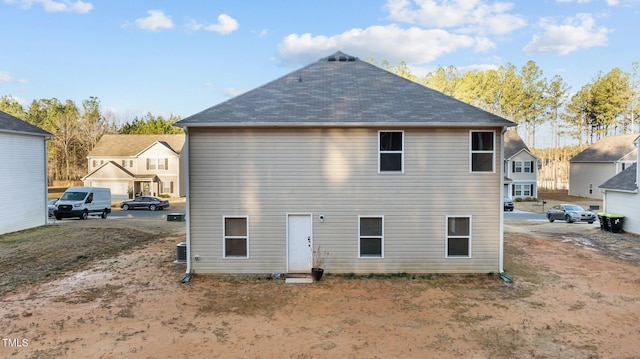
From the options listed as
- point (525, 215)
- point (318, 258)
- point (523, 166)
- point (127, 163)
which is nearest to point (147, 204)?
point (127, 163)

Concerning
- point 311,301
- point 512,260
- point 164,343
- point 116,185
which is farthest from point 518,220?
point 116,185

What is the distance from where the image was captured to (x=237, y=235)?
1182 cm

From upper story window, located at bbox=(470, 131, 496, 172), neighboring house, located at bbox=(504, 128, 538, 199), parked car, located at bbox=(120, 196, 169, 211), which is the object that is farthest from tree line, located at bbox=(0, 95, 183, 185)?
upper story window, located at bbox=(470, 131, 496, 172)

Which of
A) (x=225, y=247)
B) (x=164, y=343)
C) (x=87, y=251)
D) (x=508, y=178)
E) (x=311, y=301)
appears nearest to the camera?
(x=164, y=343)

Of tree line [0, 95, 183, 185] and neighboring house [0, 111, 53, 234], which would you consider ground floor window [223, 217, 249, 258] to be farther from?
tree line [0, 95, 183, 185]

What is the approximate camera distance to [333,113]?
11.9 m

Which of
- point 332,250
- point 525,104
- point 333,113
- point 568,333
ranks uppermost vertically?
point 525,104

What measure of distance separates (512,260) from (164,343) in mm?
12417

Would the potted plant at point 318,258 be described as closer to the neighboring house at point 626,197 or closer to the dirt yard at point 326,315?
the dirt yard at point 326,315

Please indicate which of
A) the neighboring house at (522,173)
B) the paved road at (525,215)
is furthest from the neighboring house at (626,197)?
the neighboring house at (522,173)

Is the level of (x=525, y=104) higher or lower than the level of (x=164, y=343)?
higher

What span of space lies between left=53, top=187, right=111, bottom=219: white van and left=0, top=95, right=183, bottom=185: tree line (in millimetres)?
31597

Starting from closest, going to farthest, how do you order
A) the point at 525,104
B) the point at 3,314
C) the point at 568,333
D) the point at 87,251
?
the point at 568,333, the point at 3,314, the point at 87,251, the point at 525,104

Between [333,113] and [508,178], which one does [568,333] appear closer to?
[333,113]
